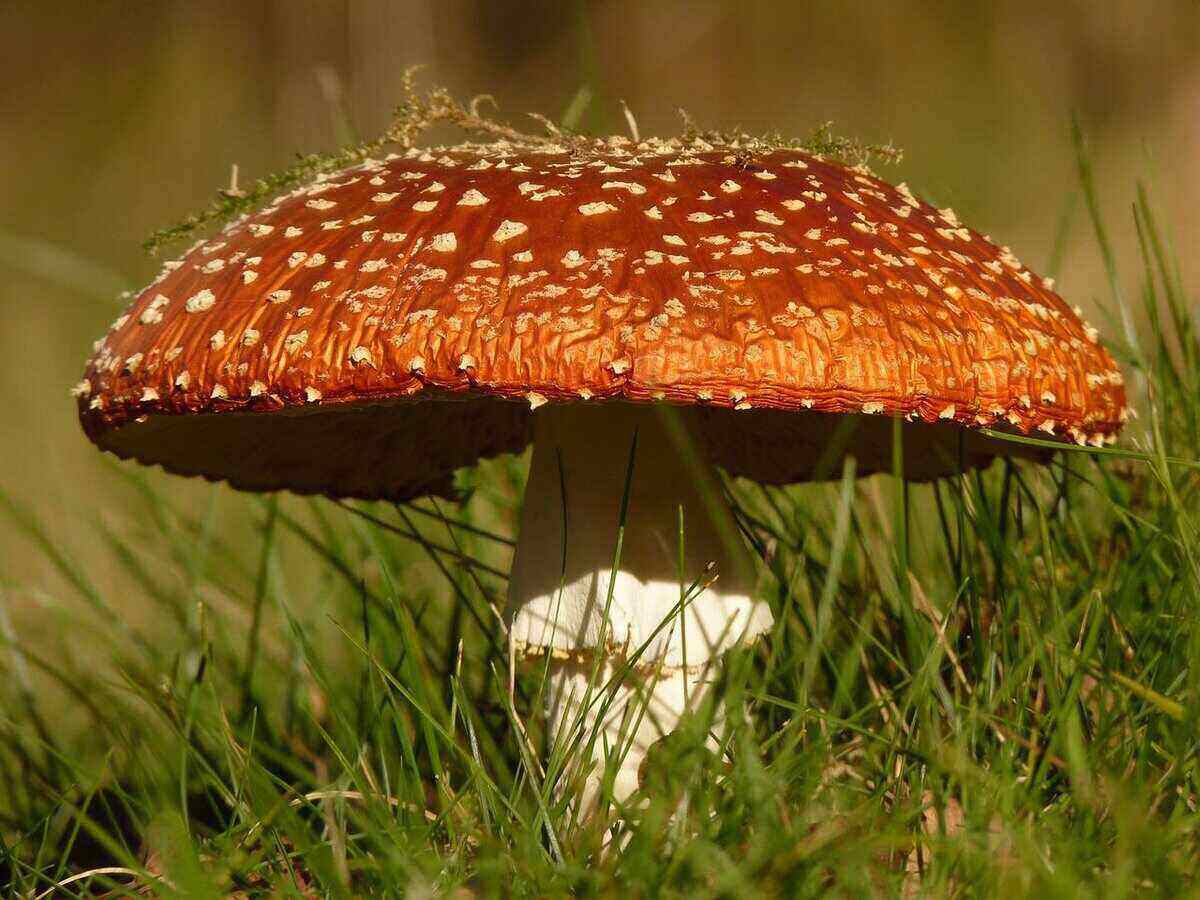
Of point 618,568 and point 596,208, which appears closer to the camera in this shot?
point 596,208

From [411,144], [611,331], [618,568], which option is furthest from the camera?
[411,144]

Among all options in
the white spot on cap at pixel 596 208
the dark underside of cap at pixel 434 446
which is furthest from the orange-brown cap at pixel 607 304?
the dark underside of cap at pixel 434 446

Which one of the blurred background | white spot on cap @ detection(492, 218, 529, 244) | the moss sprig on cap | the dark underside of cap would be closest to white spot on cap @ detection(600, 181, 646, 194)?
white spot on cap @ detection(492, 218, 529, 244)

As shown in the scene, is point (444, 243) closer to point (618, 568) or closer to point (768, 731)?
point (618, 568)

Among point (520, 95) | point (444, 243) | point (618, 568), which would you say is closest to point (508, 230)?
point (444, 243)

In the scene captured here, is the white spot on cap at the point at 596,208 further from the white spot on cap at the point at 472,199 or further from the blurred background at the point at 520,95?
the blurred background at the point at 520,95

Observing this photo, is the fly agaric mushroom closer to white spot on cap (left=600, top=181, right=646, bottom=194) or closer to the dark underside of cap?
white spot on cap (left=600, top=181, right=646, bottom=194)

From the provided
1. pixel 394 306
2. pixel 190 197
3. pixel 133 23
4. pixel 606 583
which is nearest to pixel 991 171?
pixel 190 197

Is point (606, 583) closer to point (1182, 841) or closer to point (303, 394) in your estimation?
point (303, 394)
